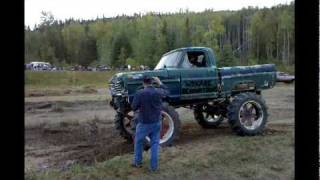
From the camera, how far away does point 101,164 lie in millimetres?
5164

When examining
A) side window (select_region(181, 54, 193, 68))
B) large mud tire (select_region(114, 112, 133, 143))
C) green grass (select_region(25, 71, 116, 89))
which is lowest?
large mud tire (select_region(114, 112, 133, 143))

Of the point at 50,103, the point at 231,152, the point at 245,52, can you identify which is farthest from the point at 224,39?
the point at 50,103

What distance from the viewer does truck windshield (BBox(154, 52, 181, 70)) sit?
641cm

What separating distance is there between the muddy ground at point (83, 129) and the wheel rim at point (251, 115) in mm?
276

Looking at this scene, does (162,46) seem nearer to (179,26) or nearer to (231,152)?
(179,26)

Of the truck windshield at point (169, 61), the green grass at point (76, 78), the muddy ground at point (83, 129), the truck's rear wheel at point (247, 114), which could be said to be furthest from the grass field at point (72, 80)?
the truck's rear wheel at point (247, 114)

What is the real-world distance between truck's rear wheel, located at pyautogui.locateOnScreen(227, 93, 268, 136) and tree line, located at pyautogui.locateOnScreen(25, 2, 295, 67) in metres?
0.55

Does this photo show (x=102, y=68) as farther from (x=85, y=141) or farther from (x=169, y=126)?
(x=85, y=141)

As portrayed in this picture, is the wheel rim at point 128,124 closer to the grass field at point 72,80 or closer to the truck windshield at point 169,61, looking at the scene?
the grass field at point 72,80

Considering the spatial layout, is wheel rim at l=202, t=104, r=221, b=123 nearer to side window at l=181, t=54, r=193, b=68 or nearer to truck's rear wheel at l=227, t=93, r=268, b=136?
truck's rear wheel at l=227, t=93, r=268, b=136

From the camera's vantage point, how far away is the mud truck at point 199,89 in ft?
19.6

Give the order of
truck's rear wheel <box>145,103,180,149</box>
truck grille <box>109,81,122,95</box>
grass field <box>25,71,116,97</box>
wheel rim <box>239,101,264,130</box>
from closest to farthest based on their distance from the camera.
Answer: truck's rear wheel <box>145,103,180,149</box> → truck grille <box>109,81,122,95</box> → grass field <box>25,71,116,97</box> → wheel rim <box>239,101,264,130</box>

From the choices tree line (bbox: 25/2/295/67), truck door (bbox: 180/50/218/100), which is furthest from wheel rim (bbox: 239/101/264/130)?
tree line (bbox: 25/2/295/67)

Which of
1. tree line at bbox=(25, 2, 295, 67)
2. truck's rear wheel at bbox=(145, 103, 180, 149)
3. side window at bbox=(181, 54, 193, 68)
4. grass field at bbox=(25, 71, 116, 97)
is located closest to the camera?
tree line at bbox=(25, 2, 295, 67)
